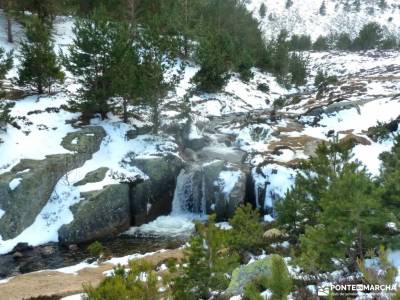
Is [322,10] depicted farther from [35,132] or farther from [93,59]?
[35,132]

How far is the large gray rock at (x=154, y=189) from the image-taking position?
75.5ft

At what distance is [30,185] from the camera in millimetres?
20906

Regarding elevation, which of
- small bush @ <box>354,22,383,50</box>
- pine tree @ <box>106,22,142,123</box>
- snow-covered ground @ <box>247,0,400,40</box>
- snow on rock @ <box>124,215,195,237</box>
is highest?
snow-covered ground @ <box>247,0,400,40</box>

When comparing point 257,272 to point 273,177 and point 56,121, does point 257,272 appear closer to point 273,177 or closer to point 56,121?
point 273,177

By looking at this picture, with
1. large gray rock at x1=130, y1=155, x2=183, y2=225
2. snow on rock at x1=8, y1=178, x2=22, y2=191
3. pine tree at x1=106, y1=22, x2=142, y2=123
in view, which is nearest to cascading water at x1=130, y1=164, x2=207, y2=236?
large gray rock at x1=130, y1=155, x2=183, y2=225

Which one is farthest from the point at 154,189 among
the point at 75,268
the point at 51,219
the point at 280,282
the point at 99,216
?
the point at 280,282

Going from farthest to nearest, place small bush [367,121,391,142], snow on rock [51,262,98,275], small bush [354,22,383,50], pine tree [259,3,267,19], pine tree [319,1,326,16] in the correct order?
pine tree [319,1,326,16] → pine tree [259,3,267,19] → small bush [354,22,383,50] → small bush [367,121,391,142] → snow on rock [51,262,98,275]

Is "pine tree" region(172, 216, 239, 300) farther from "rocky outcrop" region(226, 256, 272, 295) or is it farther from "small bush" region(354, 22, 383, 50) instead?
"small bush" region(354, 22, 383, 50)

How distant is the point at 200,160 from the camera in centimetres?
2592

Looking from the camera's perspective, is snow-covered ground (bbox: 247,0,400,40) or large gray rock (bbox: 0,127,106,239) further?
snow-covered ground (bbox: 247,0,400,40)

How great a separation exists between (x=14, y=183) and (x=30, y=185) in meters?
0.78

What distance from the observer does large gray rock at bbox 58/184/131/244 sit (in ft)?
67.4

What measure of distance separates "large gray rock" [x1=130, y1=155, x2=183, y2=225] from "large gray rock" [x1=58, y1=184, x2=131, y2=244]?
61cm

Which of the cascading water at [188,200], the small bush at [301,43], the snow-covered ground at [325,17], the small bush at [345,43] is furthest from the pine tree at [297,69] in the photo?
the snow-covered ground at [325,17]
